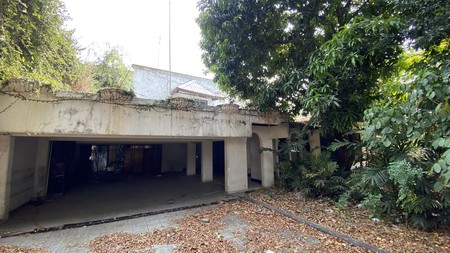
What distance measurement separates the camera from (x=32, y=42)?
17.1 ft

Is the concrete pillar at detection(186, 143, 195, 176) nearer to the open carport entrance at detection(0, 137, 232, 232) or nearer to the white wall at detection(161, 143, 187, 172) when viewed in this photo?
the open carport entrance at detection(0, 137, 232, 232)

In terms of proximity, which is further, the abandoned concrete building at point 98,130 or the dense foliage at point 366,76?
the abandoned concrete building at point 98,130

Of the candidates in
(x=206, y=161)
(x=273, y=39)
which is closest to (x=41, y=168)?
(x=206, y=161)

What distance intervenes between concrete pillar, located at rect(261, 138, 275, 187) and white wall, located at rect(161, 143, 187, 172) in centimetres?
775

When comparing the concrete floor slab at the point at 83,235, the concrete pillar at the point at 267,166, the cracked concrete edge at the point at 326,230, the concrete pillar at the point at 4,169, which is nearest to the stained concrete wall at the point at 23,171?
the concrete pillar at the point at 4,169

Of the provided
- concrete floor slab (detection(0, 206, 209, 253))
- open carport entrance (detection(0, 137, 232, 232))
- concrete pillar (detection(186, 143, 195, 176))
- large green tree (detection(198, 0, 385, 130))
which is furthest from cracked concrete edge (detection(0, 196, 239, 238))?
concrete pillar (detection(186, 143, 195, 176))

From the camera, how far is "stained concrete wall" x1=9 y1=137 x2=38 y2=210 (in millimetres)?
6086

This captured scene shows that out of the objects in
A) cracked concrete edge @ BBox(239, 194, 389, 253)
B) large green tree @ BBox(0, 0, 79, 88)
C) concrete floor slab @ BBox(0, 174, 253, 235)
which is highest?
large green tree @ BBox(0, 0, 79, 88)

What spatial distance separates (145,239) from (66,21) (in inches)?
290

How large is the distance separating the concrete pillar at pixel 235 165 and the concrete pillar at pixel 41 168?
270 inches

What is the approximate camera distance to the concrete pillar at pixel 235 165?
8.24m

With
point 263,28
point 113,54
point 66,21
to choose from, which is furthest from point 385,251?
point 113,54

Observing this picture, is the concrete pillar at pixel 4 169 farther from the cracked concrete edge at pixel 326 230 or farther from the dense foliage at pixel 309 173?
the dense foliage at pixel 309 173

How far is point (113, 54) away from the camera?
45.0ft
